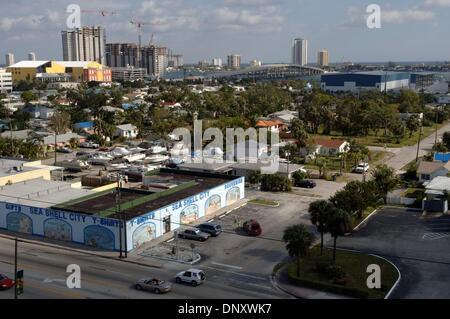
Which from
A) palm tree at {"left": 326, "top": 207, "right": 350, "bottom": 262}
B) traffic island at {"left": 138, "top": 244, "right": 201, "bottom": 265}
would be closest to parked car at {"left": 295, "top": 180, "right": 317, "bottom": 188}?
traffic island at {"left": 138, "top": 244, "right": 201, "bottom": 265}

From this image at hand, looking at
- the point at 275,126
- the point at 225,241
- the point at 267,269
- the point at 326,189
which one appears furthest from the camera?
the point at 275,126

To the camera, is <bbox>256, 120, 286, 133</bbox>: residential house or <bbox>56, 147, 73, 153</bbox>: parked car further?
<bbox>256, 120, 286, 133</bbox>: residential house

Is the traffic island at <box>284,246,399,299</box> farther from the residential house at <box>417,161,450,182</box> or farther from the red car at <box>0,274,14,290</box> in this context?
the residential house at <box>417,161,450,182</box>

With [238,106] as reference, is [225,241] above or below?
below

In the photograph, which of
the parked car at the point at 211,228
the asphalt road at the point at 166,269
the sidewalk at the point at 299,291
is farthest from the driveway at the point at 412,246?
the parked car at the point at 211,228

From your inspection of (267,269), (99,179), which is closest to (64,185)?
(99,179)

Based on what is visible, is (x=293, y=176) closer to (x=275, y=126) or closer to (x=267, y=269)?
(x=267, y=269)

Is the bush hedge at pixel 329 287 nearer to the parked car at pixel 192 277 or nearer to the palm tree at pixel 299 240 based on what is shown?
the palm tree at pixel 299 240
